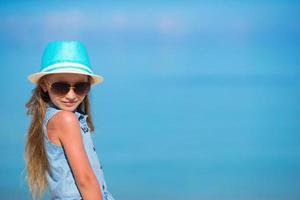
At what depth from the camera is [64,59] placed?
1.93 meters

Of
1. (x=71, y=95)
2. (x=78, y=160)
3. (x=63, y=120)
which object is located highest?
(x=71, y=95)

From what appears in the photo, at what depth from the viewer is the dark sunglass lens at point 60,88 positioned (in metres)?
1.96

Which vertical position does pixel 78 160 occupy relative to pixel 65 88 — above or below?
below

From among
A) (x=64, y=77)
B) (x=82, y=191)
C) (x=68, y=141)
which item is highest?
(x=64, y=77)

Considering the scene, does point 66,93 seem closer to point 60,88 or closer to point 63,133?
point 60,88

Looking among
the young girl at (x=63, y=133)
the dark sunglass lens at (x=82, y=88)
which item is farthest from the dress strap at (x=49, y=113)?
the dark sunglass lens at (x=82, y=88)

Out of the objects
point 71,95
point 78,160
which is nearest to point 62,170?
point 78,160

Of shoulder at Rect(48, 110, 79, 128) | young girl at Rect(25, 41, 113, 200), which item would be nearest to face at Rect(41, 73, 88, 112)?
young girl at Rect(25, 41, 113, 200)

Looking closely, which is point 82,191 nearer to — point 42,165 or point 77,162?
point 77,162

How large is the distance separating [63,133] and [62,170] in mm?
123

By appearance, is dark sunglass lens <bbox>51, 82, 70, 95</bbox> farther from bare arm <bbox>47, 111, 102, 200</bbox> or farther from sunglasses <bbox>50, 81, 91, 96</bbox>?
bare arm <bbox>47, 111, 102, 200</bbox>

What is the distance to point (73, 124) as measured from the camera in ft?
5.94

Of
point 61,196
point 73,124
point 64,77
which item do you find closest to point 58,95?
point 64,77

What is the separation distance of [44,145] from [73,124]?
0.16 meters
